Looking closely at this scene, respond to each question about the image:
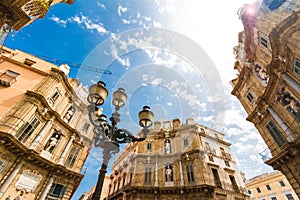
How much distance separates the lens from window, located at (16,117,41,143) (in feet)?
38.3

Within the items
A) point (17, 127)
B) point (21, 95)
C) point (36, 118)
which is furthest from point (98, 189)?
point (21, 95)

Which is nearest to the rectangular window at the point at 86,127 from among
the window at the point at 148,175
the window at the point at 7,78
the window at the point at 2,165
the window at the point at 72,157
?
the window at the point at 72,157

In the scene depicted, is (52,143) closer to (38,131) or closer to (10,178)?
(38,131)

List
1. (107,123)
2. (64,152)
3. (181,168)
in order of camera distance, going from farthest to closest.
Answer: (181,168) < (64,152) < (107,123)

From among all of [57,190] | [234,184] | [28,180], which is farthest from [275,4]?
[57,190]

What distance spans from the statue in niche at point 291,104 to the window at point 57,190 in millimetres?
19300

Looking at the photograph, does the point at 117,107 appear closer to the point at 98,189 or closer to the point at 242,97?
the point at 98,189

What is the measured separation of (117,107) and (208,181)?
635 inches

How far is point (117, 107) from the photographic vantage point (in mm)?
4965

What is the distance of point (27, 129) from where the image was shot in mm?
12336

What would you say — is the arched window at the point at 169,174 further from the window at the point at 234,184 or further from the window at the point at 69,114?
the window at the point at 69,114

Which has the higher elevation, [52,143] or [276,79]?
[276,79]

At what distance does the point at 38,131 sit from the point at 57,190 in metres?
5.52

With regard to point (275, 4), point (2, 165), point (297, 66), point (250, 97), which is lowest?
point (2, 165)
